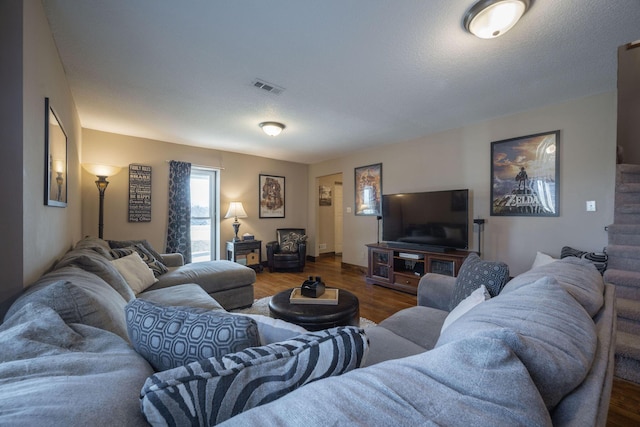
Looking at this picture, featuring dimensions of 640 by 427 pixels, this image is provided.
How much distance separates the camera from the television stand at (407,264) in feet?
11.0

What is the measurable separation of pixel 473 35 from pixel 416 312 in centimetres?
196

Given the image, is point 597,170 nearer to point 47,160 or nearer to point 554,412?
point 554,412

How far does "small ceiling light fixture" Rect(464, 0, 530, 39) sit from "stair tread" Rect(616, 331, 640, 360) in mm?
2302

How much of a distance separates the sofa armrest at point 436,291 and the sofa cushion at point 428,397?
149cm

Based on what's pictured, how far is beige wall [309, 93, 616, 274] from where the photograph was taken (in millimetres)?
2607

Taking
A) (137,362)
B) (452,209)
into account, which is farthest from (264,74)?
(452,209)

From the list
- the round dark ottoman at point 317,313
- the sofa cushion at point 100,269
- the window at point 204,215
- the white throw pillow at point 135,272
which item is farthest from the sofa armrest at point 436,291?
the window at point 204,215

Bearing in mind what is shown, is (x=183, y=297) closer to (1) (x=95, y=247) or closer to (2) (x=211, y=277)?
(2) (x=211, y=277)

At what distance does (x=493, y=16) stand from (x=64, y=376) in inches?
95.9

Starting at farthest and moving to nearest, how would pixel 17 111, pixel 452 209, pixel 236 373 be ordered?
pixel 452 209
pixel 17 111
pixel 236 373

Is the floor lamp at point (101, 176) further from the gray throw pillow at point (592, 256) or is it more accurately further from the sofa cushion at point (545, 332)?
the gray throw pillow at point (592, 256)

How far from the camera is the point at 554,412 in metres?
0.55

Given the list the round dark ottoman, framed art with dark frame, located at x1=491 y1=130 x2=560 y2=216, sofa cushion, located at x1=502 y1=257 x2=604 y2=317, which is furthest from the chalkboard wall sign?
framed art with dark frame, located at x1=491 y1=130 x2=560 y2=216

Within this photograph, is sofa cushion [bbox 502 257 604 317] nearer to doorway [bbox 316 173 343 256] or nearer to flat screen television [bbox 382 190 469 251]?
flat screen television [bbox 382 190 469 251]
